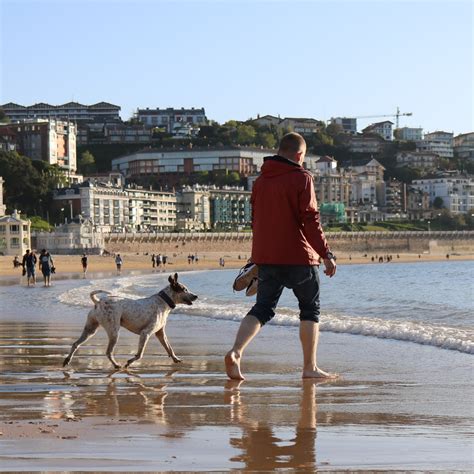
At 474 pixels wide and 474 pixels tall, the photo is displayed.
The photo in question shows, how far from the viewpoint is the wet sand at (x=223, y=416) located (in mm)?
4082

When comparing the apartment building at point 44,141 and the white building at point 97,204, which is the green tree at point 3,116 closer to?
the apartment building at point 44,141

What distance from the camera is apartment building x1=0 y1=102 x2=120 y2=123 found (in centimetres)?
18448

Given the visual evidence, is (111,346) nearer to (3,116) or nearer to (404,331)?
(404,331)

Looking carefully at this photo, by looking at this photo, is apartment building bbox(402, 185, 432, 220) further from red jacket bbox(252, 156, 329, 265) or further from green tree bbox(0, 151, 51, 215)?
red jacket bbox(252, 156, 329, 265)

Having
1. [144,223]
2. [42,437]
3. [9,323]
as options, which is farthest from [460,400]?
[144,223]

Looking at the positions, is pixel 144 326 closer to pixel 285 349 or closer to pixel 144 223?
pixel 285 349

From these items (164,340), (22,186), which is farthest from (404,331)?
(22,186)

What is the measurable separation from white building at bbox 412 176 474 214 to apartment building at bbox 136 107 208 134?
146ft

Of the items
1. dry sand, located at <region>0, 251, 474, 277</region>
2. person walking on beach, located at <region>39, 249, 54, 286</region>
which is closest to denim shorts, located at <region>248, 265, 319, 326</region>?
person walking on beach, located at <region>39, 249, 54, 286</region>

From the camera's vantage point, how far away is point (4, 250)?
82188mm

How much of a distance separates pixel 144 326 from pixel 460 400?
2650mm

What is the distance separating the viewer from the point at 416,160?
185375 mm

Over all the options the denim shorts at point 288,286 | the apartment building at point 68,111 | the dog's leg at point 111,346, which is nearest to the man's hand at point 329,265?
the denim shorts at point 288,286

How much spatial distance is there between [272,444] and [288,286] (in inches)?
92.5
